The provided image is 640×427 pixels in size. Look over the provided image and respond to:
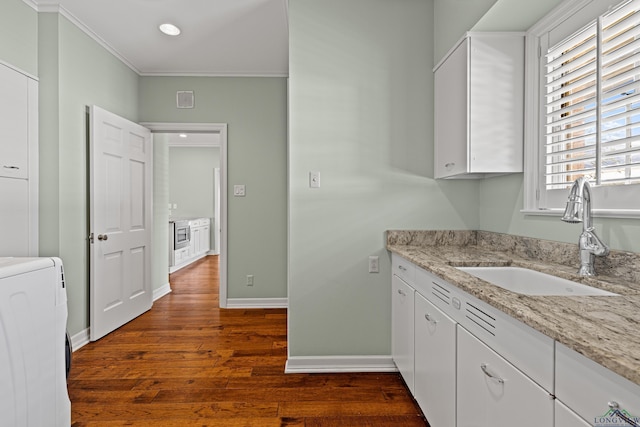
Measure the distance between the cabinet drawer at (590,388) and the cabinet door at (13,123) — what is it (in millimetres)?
3094

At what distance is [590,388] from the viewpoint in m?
0.73

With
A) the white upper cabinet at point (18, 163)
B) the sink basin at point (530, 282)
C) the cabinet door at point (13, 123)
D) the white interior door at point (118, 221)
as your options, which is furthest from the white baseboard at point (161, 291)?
the sink basin at point (530, 282)

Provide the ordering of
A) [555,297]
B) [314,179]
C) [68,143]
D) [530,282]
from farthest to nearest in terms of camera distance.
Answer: [68,143] < [314,179] < [530,282] < [555,297]

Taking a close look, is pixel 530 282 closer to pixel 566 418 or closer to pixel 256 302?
pixel 566 418

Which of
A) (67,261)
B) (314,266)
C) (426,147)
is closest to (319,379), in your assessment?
(314,266)

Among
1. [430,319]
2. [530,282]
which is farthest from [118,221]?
[530,282]

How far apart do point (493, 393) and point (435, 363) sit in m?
0.52

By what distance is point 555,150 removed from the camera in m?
1.84

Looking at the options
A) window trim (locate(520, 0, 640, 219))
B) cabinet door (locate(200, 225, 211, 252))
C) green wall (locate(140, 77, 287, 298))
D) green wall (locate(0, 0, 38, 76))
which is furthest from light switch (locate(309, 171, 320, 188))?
cabinet door (locate(200, 225, 211, 252))

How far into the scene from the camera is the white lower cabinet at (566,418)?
76cm

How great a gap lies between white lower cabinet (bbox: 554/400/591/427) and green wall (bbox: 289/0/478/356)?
1611 millimetres

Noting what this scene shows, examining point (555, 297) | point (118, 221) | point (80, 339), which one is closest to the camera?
point (555, 297)

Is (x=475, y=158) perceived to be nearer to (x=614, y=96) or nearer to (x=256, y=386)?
(x=614, y=96)

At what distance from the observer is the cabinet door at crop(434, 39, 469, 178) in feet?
6.56
